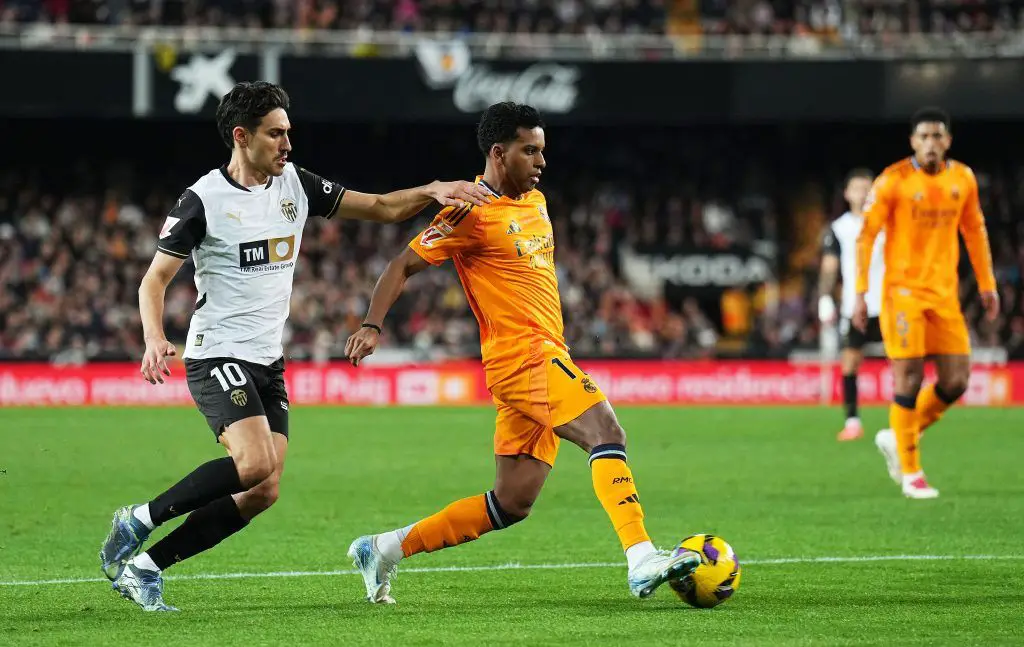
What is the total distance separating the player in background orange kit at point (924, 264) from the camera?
10.8m

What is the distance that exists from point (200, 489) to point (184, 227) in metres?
1.11

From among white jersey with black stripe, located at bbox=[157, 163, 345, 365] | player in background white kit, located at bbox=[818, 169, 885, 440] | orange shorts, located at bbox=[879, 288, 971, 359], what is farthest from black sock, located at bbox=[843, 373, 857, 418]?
white jersey with black stripe, located at bbox=[157, 163, 345, 365]

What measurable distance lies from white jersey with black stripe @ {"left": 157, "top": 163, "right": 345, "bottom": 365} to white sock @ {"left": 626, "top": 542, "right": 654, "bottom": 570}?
177 centimetres

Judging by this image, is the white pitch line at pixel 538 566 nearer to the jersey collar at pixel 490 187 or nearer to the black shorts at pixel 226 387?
the black shorts at pixel 226 387

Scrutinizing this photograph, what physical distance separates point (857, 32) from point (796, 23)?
115 cm

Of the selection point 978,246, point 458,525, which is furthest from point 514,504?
point 978,246

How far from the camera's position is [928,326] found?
10852mm

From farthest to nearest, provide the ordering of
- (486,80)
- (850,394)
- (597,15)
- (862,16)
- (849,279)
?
(862,16) < (597,15) < (486,80) < (850,394) < (849,279)

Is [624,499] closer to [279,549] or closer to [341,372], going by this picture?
[279,549]

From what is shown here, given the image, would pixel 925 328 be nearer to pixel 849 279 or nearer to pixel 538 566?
pixel 538 566

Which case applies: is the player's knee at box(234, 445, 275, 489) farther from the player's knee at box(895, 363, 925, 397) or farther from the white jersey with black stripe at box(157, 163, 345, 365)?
the player's knee at box(895, 363, 925, 397)

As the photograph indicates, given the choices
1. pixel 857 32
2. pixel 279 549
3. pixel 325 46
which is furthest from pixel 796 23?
pixel 279 549

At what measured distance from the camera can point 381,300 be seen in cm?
684

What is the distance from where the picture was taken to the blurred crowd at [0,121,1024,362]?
85.7ft
